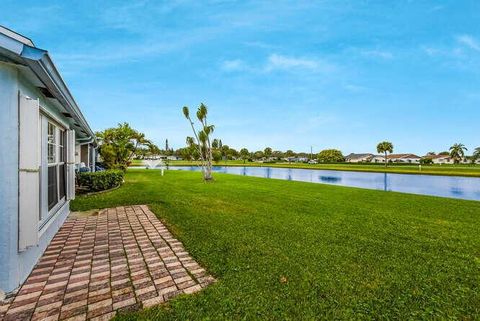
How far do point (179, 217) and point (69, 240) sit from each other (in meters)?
2.40

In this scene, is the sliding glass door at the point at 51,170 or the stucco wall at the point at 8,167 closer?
the stucco wall at the point at 8,167

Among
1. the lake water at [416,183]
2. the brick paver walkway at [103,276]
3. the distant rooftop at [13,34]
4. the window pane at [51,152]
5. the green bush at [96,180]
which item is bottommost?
the lake water at [416,183]

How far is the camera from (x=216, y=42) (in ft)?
74.9

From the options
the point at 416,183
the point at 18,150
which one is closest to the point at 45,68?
the point at 18,150

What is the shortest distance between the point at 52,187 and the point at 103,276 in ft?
8.76

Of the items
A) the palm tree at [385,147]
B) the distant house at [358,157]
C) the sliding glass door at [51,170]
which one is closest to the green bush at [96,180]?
the sliding glass door at [51,170]

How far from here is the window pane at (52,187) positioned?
14.0ft

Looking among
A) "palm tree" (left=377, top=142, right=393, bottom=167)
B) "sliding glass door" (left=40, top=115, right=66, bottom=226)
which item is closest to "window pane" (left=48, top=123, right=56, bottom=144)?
"sliding glass door" (left=40, top=115, right=66, bottom=226)

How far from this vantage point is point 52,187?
4473 mm

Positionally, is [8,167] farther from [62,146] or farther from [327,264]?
[327,264]

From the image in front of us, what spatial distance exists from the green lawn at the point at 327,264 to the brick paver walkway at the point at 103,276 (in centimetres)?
28

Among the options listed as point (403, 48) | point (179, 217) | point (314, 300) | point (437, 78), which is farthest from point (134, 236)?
point (437, 78)

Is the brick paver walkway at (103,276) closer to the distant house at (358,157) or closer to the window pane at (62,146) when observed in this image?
the window pane at (62,146)

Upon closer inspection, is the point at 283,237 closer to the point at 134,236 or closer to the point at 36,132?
the point at 134,236
